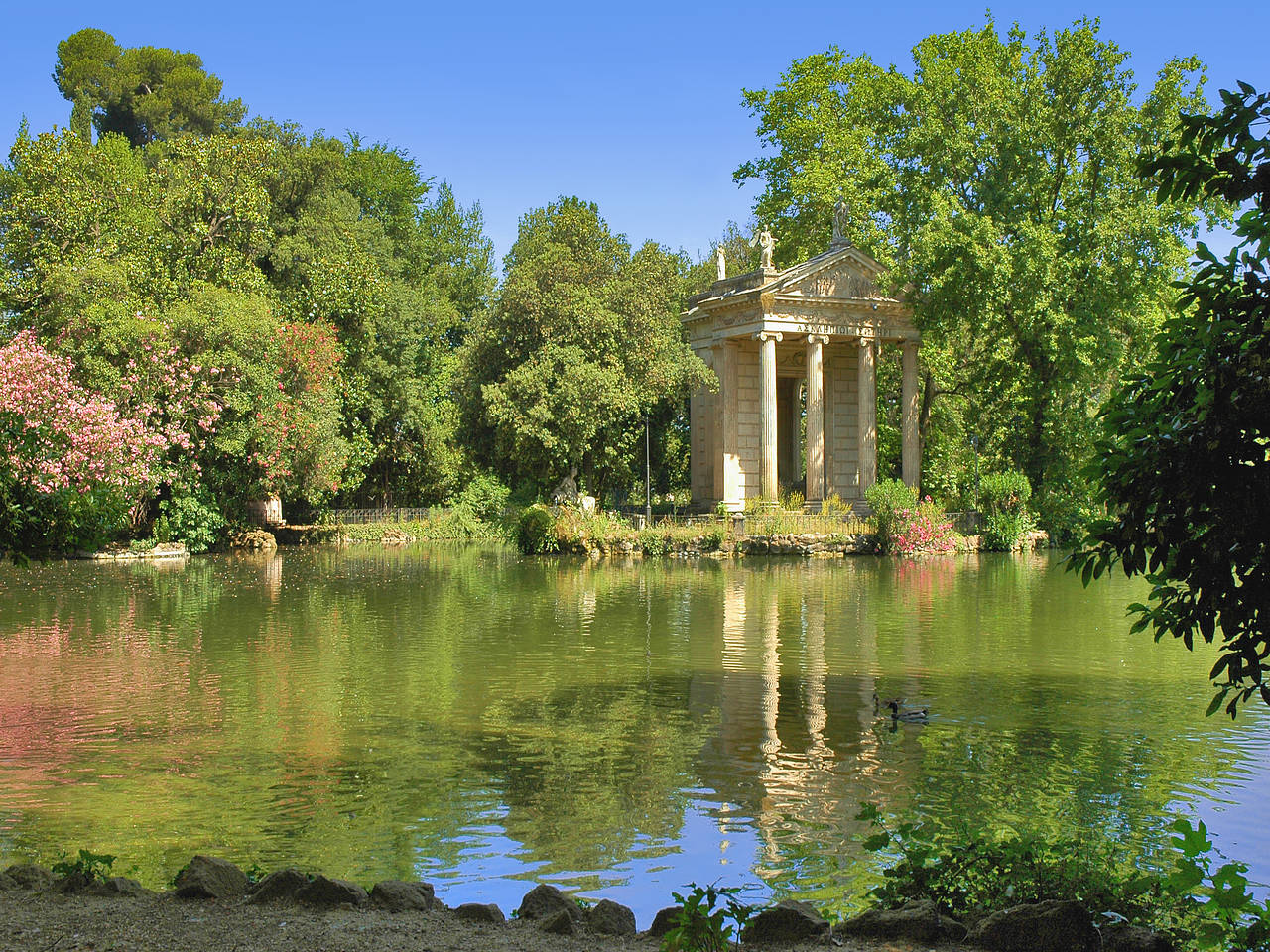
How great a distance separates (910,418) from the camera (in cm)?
4200

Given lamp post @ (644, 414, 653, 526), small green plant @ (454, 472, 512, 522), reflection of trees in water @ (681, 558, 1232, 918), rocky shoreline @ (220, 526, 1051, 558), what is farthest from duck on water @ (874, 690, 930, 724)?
small green plant @ (454, 472, 512, 522)

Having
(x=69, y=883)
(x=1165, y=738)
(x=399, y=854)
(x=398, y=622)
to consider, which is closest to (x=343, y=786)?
(x=399, y=854)

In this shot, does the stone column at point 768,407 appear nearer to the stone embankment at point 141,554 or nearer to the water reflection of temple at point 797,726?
the stone embankment at point 141,554

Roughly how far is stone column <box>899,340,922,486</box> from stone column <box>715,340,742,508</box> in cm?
588

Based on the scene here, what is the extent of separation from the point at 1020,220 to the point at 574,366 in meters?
14.7

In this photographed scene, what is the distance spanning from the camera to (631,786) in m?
9.09

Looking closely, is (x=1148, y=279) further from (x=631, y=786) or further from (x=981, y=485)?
(x=631, y=786)

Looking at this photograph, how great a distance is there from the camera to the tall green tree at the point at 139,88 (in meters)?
61.4

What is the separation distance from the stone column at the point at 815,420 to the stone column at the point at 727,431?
2.50m

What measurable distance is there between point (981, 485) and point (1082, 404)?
423cm

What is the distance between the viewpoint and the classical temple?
1559 inches

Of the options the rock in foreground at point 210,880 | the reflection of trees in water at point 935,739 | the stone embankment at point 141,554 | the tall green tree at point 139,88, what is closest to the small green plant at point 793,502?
the stone embankment at point 141,554

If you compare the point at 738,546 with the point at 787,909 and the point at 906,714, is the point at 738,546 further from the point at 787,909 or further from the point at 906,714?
the point at 787,909

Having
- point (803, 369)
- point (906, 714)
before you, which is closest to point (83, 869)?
point (906, 714)
